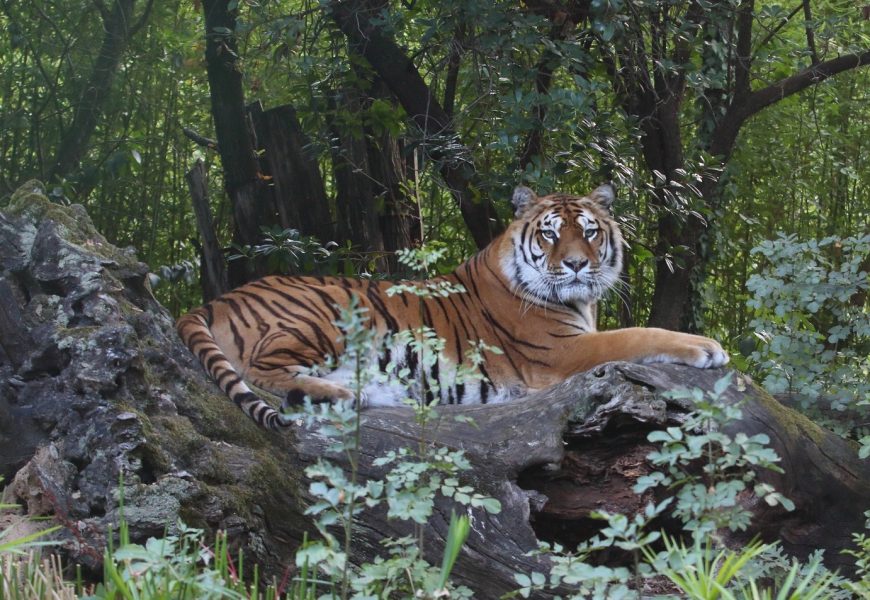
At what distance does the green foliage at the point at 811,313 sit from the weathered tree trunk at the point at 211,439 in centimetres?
72

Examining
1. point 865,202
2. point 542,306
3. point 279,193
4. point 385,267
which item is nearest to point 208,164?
point 279,193

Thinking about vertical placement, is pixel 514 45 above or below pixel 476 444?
above

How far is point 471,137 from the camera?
703 centimetres

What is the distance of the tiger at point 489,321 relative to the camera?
188 inches

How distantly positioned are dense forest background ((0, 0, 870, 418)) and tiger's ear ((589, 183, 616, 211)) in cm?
33

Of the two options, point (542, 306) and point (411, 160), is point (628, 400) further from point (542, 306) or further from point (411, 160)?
point (411, 160)

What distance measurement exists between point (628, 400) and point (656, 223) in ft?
12.6

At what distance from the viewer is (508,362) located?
5.50 m

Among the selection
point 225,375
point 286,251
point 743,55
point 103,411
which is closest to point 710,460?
point 103,411

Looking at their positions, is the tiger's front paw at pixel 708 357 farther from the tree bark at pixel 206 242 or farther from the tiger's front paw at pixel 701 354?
the tree bark at pixel 206 242

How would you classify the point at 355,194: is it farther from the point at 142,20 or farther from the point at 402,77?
the point at 142,20

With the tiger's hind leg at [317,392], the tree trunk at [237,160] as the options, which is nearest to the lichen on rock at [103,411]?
the tiger's hind leg at [317,392]

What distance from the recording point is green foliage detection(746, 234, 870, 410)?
5.30m

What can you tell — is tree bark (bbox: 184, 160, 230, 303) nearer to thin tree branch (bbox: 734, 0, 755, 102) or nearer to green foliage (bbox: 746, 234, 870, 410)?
green foliage (bbox: 746, 234, 870, 410)
